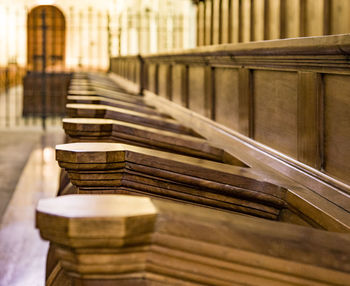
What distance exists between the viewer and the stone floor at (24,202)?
4.73ft

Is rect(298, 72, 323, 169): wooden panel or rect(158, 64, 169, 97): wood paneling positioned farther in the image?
rect(158, 64, 169, 97): wood paneling

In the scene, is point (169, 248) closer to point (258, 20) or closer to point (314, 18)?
point (314, 18)

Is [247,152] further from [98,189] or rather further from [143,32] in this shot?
[143,32]

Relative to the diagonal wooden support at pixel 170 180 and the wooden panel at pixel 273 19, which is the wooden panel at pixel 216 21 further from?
the diagonal wooden support at pixel 170 180

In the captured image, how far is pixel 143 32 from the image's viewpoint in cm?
1004

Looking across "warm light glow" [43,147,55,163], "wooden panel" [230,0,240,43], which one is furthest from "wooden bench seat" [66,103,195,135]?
"warm light glow" [43,147,55,163]

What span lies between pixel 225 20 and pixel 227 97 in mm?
921

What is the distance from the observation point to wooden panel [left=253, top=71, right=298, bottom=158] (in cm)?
95

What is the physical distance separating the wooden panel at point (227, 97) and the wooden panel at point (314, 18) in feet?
0.69

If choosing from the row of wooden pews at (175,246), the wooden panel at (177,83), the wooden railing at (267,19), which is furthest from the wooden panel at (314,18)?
the row of wooden pews at (175,246)

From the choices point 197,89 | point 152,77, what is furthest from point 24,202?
point 197,89

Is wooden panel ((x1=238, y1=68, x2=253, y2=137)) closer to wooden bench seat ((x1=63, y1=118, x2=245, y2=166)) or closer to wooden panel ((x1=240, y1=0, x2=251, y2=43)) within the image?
wooden bench seat ((x1=63, y1=118, x2=245, y2=166))

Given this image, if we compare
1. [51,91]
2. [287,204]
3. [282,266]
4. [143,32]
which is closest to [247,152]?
[287,204]

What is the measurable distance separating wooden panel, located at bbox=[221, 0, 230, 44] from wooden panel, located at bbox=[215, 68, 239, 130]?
2.48ft
